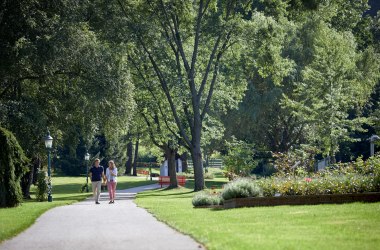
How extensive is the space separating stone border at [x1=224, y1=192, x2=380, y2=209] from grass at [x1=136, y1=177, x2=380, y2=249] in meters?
0.82

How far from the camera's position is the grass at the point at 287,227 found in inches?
445

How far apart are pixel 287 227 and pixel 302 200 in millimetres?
6097

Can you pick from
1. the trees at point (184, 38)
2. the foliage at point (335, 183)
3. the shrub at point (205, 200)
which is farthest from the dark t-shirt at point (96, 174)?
the trees at point (184, 38)

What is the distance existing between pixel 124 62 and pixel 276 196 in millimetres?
17662

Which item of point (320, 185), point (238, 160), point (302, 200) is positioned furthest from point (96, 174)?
point (238, 160)

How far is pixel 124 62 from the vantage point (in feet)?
118

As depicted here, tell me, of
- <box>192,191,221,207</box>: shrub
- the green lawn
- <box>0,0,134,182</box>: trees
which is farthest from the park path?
<box>0,0,134,182</box>: trees

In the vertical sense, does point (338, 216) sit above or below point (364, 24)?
below

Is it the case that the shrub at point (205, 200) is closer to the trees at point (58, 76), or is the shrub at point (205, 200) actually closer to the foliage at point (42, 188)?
the trees at point (58, 76)

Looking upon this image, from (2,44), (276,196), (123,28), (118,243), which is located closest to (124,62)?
(123,28)

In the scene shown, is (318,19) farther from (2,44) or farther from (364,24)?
(2,44)

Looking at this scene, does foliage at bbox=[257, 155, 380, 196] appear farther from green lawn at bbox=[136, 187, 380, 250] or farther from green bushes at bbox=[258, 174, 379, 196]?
green lawn at bbox=[136, 187, 380, 250]

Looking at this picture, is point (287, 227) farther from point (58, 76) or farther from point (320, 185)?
point (58, 76)

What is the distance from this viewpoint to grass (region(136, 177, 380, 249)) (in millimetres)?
11302
